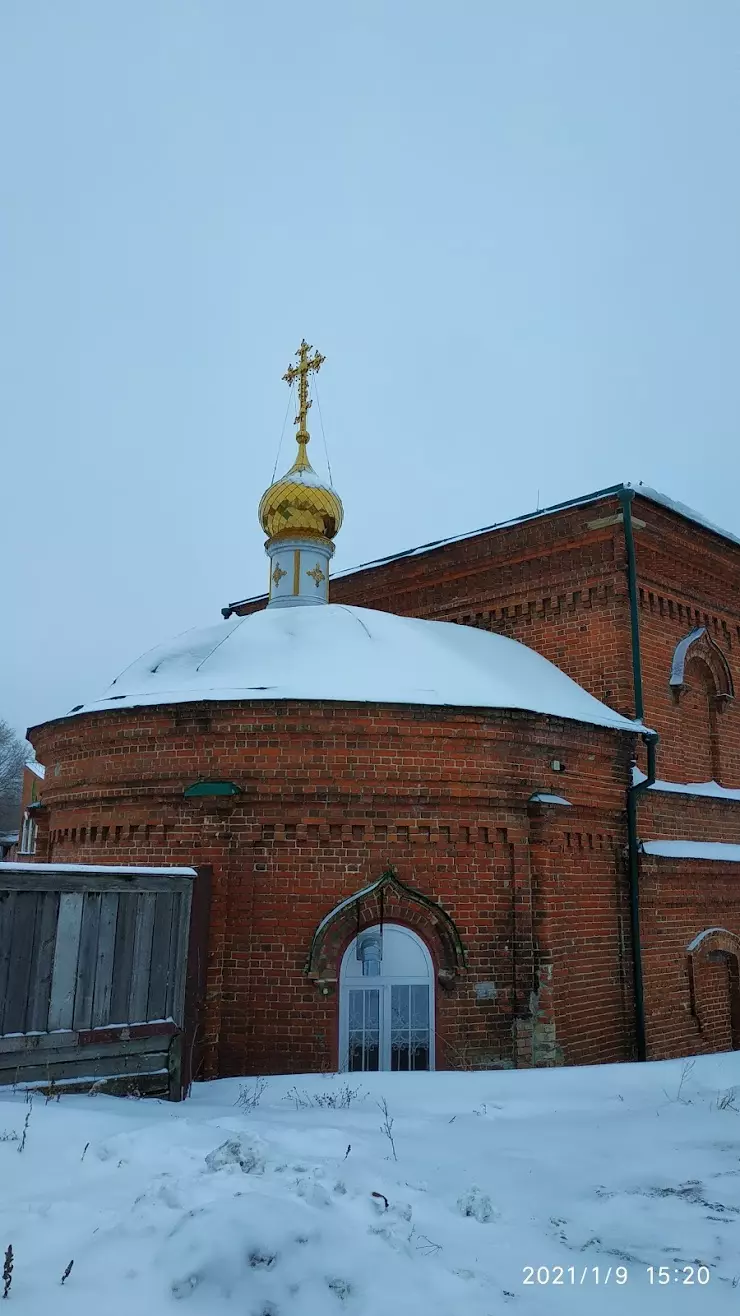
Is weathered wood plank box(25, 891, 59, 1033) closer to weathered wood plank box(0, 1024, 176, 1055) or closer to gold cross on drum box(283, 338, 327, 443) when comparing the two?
weathered wood plank box(0, 1024, 176, 1055)

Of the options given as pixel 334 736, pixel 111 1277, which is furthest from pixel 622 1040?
pixel 111 1277

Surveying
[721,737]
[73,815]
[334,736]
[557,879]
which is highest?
[721,737]

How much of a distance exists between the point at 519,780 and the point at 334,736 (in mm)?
1775

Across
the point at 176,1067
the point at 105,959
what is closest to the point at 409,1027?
the point at 176,1067

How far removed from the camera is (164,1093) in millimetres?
5348

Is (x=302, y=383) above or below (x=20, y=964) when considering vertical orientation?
above

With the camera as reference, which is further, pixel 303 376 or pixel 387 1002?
pixel 303 376

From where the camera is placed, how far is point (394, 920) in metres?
7.73

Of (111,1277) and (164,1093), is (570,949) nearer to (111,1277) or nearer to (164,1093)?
(164,1093)

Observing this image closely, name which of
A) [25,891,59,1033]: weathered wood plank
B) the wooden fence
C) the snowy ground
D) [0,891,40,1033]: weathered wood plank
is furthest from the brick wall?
[0,891,40,1033]: weathered wood plank

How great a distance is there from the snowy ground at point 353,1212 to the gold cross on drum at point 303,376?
979 centimetres

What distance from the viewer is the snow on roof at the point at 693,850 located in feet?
32.2
